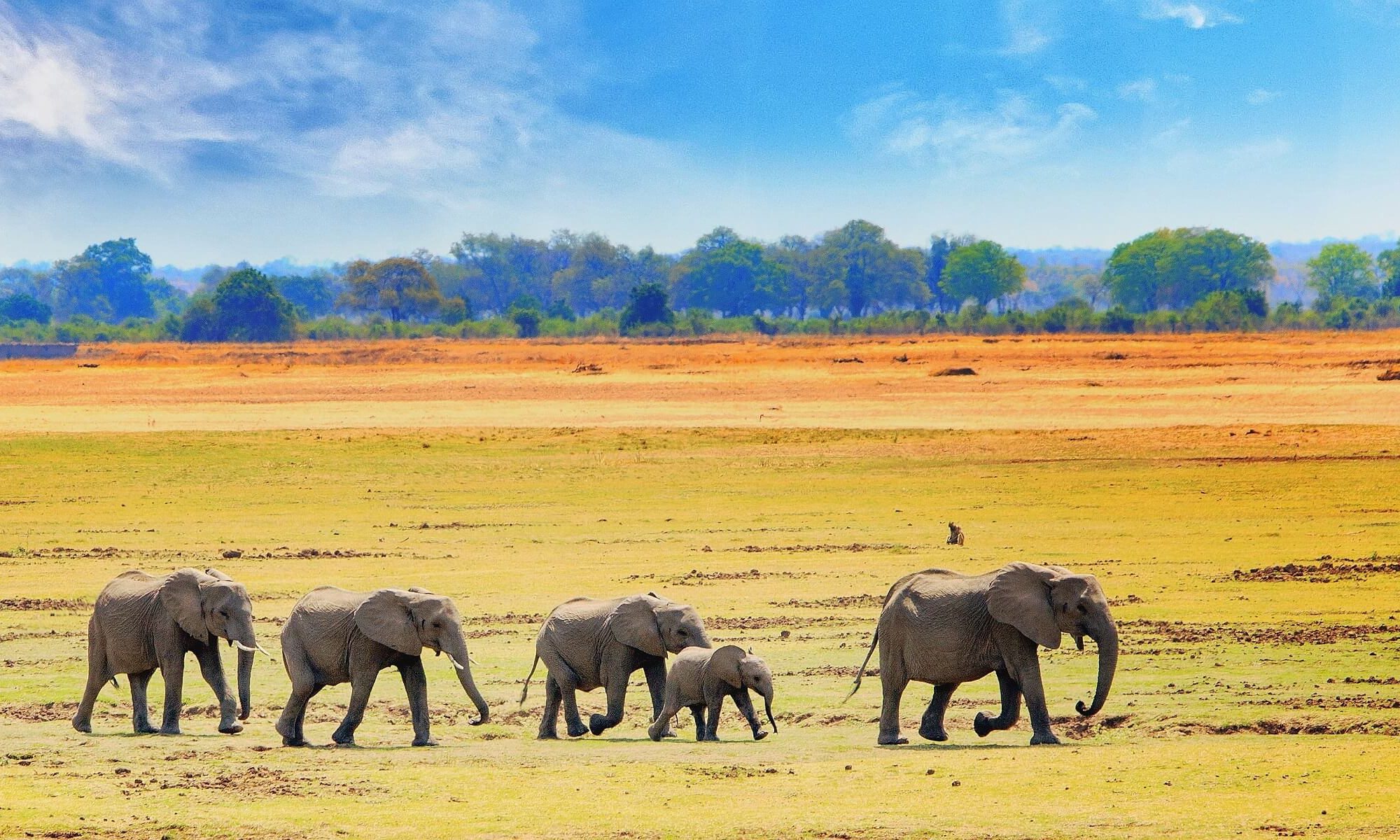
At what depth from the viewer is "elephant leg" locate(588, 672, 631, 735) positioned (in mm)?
14133

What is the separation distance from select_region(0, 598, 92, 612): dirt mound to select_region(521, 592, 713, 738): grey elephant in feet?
26.8

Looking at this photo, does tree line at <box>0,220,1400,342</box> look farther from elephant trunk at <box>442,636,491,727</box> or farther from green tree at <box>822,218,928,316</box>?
elephant trunk at <box>442,636,491,727</box>

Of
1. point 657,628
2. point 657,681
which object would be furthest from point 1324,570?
point 657,628

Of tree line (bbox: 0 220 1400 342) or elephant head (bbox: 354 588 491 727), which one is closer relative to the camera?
elephant head (bbox: 354 588 491 727)

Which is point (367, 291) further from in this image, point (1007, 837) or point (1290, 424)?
point (1007, 837)

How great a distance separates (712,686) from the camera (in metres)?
13.4

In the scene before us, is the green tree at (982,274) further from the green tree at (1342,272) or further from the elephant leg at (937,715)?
the elephant leg at (937,715)

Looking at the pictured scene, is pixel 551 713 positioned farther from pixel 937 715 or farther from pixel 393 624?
pixel 937 715

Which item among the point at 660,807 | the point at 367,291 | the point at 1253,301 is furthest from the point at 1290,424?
the point at 367,291

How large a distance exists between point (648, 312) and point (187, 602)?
9216 cm

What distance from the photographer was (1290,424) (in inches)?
1619

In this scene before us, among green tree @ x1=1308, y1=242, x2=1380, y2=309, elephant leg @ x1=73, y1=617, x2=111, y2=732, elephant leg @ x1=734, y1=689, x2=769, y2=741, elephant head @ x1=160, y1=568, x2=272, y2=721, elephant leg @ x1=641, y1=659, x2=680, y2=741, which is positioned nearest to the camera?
elephant leg @ x1=734, y1=689, x2=769, y2=741

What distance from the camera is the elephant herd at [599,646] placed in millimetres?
12867

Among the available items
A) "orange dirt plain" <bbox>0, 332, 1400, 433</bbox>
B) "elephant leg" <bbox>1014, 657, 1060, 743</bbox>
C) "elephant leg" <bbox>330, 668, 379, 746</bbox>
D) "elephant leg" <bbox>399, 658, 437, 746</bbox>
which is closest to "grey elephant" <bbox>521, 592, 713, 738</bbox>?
"elephant leg" <bbox>399, 658, 437, 746</bbox>
